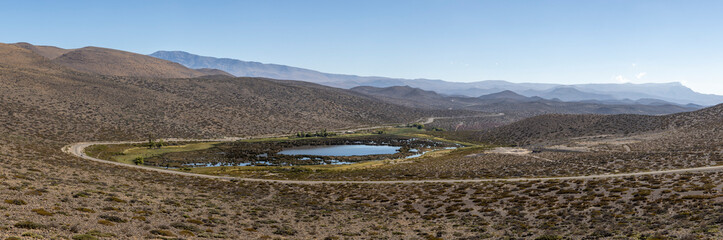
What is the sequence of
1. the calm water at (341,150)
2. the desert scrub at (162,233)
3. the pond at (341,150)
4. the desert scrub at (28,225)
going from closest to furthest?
the desert scrub at (28,225), the desert scrub at (162,233), the pond at (341,150), the calm water at (341,150)

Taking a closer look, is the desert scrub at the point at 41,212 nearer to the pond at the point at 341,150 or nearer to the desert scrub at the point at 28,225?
the desert scrub at the point at 28,225

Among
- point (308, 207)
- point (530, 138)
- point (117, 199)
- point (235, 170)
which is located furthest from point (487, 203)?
point (530, 138)

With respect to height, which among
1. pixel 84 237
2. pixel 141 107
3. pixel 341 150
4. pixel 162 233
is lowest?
pixel 341 150

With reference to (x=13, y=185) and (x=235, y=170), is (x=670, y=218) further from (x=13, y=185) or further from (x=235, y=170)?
(x=235, y=170)

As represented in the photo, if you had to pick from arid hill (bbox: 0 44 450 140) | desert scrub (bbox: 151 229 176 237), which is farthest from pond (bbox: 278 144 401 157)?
desert scrub (bbox: 151 229 176 237)

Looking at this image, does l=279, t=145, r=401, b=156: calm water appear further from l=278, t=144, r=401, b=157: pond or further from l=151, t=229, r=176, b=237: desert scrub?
l=151, t=229, r=176, b=237: desert scrub

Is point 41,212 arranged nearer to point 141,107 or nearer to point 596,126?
point 141,107

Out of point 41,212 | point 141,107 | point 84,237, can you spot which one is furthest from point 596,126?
point 141,107

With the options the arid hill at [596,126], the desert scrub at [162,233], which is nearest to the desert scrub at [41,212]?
the desert scrub at [162,233]
